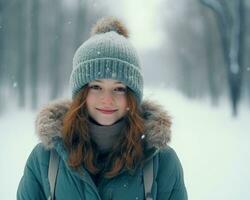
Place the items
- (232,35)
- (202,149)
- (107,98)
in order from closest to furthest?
(107,98)
(202,149)
(232,35)

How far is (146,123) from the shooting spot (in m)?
1.96

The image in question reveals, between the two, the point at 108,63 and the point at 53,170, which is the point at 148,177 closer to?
the point at 53,170

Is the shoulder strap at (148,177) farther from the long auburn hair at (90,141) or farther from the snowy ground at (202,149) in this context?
the snowy ground at (202,149)

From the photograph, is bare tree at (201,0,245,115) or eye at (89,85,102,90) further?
bare tree at (201,0,245,115)

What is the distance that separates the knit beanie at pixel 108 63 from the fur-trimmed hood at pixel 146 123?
11cm

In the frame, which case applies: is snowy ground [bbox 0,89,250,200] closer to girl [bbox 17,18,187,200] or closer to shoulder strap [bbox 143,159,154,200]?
girl [bbox 17,18,187,200]

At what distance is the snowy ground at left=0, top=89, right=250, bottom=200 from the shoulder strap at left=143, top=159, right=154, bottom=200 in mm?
440

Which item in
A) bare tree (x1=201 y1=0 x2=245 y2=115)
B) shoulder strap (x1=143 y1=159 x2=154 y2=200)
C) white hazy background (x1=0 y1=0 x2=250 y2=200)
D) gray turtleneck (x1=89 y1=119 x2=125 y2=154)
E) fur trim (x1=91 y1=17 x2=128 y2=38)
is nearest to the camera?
shoulder strap (x1=143 y1=159 x2=154 y2=200)

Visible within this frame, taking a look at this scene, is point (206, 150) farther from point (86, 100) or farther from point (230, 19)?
point (86, 100)

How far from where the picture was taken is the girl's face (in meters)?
1.84

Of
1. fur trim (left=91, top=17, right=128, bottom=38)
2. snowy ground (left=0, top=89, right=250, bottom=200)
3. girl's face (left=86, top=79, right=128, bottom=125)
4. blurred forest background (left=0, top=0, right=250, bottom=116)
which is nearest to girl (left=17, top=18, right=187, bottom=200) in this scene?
girl's face (left=86, top=79, right=128, bottom=125)

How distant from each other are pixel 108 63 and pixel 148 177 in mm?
568

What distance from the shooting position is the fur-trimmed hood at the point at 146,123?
187 centimetres

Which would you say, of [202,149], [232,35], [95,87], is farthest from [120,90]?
[232,35]
